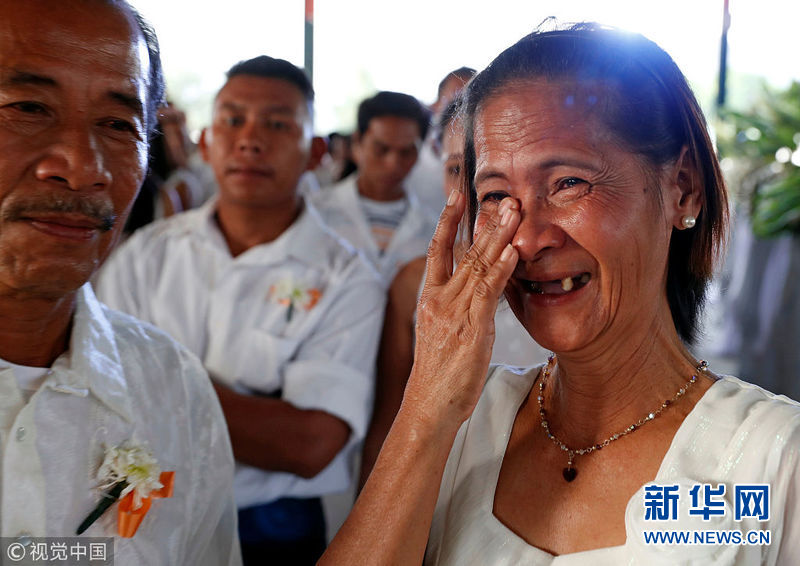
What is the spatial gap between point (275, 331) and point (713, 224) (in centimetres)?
156

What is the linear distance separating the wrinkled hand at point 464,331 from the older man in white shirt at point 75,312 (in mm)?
547

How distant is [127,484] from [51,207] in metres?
0.52

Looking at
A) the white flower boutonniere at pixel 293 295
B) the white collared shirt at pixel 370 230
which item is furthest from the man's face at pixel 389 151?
the white flower boutonniere at pixel 293 295

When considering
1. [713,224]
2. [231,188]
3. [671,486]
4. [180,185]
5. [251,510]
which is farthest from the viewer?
[180,185]

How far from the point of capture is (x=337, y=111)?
312 inches

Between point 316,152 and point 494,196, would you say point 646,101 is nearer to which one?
point 494,196

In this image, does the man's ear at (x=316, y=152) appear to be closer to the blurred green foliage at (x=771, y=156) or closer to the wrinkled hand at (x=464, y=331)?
the wrinkled hand at (x=464, y=331)

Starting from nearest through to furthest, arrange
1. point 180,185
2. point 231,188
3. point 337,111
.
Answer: point 231,188, point 180,185, point 337,111

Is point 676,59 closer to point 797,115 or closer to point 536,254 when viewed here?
point 536,254

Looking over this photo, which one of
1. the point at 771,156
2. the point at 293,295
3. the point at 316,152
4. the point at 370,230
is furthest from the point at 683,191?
the point at 771,156

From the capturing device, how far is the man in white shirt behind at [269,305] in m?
Result: 2.38

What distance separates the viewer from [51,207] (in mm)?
1331

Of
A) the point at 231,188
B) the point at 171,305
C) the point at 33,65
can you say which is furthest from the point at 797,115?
the point at 33,65

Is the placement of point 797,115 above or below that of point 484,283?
above
